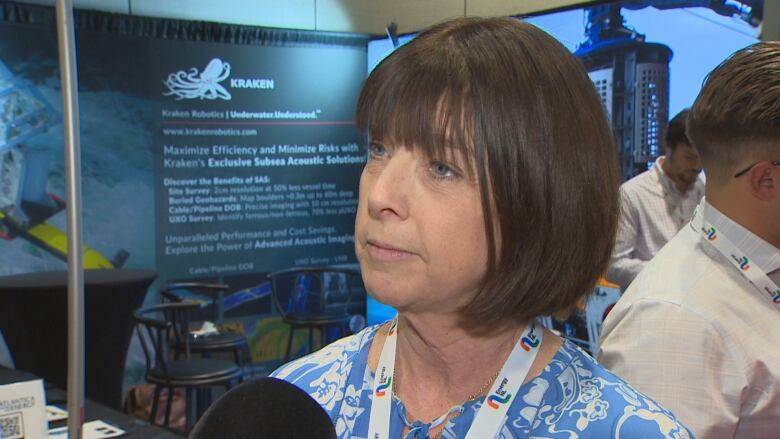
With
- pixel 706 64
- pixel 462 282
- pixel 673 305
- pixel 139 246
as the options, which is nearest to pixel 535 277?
pixel 462 282

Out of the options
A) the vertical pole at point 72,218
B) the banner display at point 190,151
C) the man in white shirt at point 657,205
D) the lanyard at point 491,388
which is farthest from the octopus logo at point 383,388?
the banner display at point 190,151

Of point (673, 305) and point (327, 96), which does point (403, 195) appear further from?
point (327, 96)

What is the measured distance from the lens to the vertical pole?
112cm

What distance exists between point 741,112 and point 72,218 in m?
1.15

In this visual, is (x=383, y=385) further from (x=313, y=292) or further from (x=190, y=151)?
(x=313, y=292)

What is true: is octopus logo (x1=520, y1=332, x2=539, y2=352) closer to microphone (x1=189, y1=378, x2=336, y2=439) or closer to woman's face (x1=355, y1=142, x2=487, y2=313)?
woman's face (x1=355, y1=142, x2=487, y2=313)

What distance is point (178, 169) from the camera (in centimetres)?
555

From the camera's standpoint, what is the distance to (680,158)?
3.74 meters

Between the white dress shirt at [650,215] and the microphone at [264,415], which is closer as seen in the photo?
the microphone at [264,415]

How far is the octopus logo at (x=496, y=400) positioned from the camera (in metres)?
0.89

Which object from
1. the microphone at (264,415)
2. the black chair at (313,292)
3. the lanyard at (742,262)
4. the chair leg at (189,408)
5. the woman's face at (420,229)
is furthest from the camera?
the black chair at (313,292)

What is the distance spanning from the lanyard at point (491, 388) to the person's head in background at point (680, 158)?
2.95 metres

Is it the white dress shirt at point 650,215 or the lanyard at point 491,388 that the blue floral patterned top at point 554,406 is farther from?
the white dress shirt at point 650,215

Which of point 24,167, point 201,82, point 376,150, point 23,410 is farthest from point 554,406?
point 201,82
